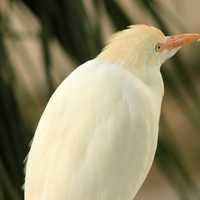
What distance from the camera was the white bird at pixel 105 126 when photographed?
725mm

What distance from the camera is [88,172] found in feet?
2.41

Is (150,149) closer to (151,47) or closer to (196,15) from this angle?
(151,47)

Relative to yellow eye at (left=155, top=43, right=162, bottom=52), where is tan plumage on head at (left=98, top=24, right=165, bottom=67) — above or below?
above

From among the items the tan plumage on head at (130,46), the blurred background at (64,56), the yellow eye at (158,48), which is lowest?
the blurred background at (64,56)

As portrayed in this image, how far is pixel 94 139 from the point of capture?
74cm

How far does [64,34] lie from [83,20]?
34mm

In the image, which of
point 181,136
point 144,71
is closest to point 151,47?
point 144,71

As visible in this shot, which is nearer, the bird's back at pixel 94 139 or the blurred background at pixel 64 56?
the bird's back at pixel 94 139

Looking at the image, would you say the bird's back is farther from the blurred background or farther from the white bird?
the blurred background

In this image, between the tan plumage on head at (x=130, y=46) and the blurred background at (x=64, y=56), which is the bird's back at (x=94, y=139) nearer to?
the tan plumage on head at (x=130, y=46)

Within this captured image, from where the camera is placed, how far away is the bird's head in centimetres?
78

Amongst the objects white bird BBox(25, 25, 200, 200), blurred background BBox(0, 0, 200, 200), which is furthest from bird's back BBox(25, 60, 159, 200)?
blurred background BBox(0, 0, 200, 200)

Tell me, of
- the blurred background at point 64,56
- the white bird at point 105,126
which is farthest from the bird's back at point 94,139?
the blurred background at point 64,56

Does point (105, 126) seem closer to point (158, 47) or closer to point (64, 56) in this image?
point (158, 47)
